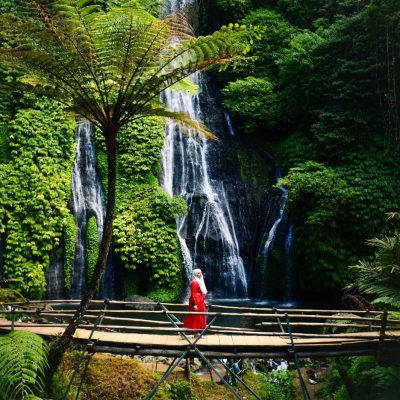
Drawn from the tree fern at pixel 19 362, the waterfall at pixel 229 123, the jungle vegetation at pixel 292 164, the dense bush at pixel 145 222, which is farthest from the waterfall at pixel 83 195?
the tree fern at pixel 19 362

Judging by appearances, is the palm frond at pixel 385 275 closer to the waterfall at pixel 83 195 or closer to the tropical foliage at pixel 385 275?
the tropical foliage at pixel 385 275

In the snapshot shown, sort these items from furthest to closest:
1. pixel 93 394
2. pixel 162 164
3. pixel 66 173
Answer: pixel 162 164, pixel 66 173, pixel 93 394

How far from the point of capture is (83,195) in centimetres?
1396

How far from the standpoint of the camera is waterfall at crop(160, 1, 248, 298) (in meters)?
14.1

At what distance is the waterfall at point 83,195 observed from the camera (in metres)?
13.0

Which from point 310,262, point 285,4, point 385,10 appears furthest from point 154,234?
point 285,4

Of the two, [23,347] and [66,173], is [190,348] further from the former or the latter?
[66,173]

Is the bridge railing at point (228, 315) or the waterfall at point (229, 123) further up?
the waterfall at point (229, 123)

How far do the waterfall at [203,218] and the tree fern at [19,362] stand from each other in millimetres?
9509

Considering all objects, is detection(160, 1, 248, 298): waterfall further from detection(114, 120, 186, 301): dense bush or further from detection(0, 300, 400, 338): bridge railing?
detection(0, 300, 400, 338): bridge railing

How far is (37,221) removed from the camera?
41.1ft

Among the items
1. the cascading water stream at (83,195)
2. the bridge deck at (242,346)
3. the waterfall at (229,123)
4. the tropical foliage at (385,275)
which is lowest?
the bridge deck at (242,346)

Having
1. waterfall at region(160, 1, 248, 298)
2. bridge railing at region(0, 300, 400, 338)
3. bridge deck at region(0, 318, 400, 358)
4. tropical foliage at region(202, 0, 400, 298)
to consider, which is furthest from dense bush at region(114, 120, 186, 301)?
bridge deck at region(0, 318, 400, 358)

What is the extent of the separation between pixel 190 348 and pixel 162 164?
38.2 ft
